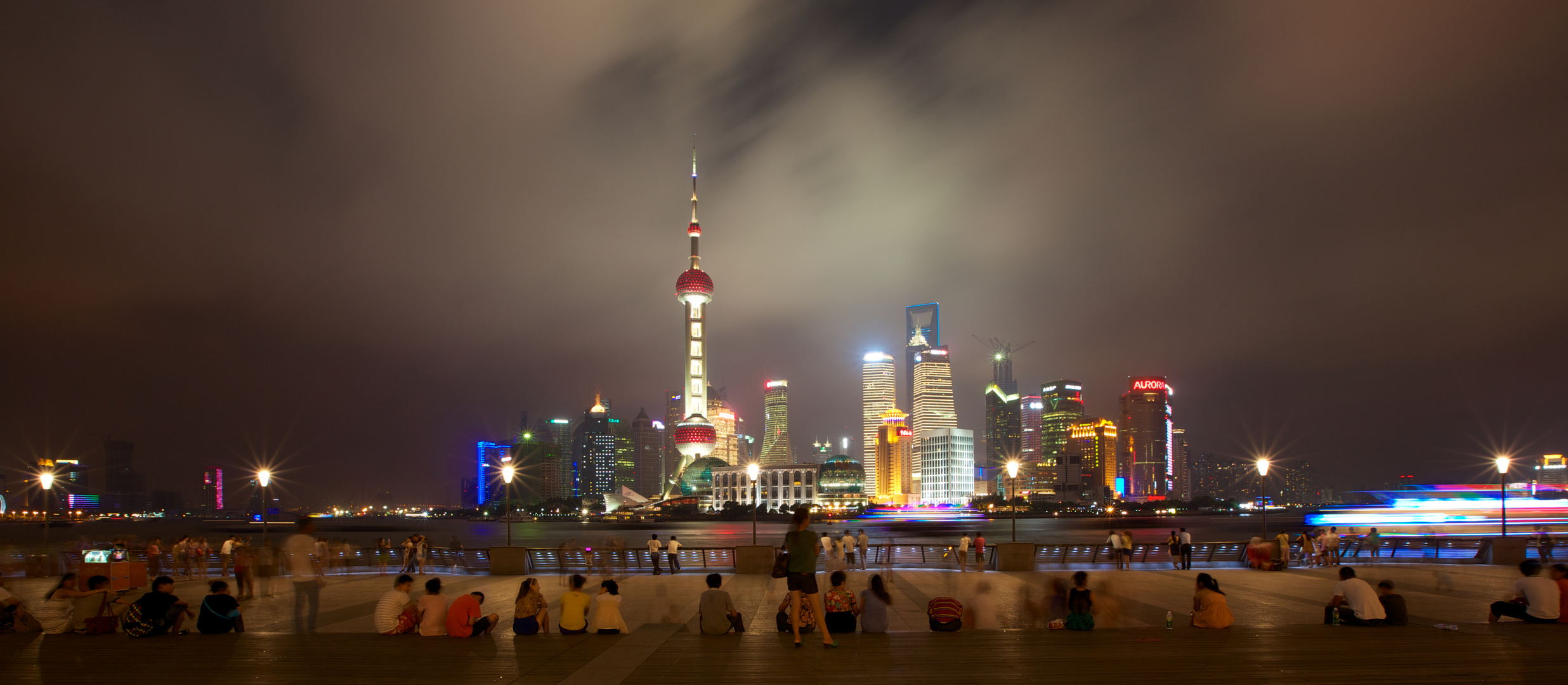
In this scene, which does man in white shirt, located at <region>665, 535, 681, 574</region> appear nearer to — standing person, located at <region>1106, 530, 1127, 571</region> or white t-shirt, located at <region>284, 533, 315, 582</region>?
white t-shirt, located at <region>284, 533, 315, 582</region>

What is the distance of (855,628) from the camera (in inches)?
460

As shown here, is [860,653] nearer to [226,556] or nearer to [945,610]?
[945,610]

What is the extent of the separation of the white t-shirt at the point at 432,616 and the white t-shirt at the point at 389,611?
263 mm

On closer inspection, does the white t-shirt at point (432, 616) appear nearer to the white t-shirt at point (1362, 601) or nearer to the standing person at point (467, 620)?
the standing person at point (467, 620)

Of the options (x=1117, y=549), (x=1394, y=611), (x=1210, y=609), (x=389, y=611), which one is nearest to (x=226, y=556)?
(x=389, y=611)

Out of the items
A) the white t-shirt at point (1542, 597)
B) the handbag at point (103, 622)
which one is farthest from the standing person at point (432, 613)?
the white t-shirt at point (1542, 597)

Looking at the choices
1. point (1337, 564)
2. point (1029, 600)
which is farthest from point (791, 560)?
point (1337, 564)

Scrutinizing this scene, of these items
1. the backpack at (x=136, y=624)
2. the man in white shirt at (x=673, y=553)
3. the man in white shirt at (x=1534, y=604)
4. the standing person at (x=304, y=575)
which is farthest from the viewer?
the man in white shirt at (x=673, y=553)

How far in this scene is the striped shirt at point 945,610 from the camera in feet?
38.2

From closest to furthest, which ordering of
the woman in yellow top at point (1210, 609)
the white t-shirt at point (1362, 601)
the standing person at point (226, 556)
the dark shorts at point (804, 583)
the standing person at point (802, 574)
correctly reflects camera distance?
the standing person at point (802, 574) < the dark shorts at point (804, 583) < the white t-shirt at point (1362, 601) < the woman in yellow top at point (1210, 609) < the standing person at point (226, 556)

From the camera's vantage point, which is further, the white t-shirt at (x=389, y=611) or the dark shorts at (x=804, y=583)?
the white t-shirt at (x=389, y=611)

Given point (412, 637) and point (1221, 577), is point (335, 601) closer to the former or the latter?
point (412, 637)

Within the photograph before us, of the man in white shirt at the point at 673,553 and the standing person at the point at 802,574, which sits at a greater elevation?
the standing person at the point at 802,574

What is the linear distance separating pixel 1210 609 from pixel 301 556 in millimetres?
14376
